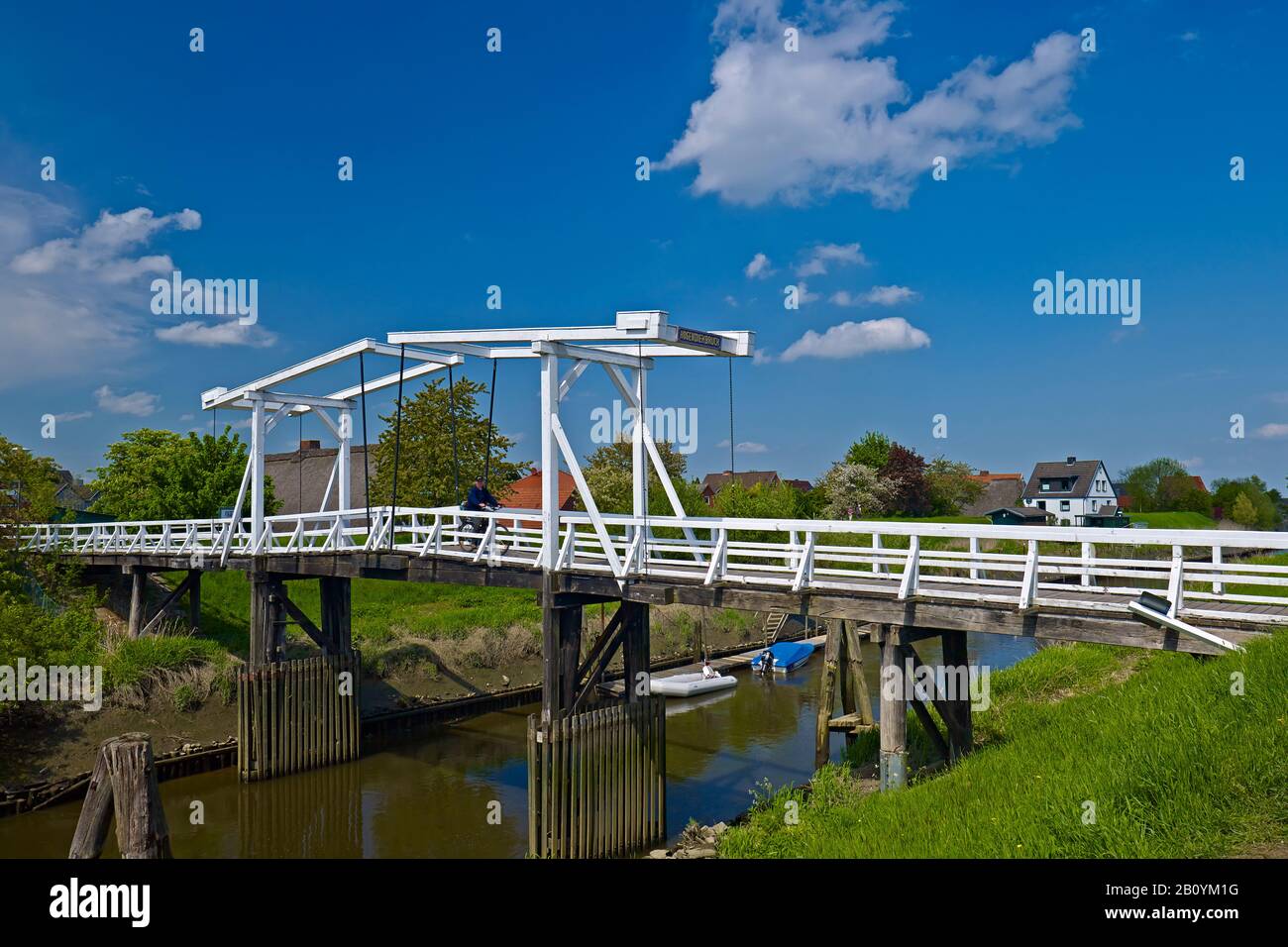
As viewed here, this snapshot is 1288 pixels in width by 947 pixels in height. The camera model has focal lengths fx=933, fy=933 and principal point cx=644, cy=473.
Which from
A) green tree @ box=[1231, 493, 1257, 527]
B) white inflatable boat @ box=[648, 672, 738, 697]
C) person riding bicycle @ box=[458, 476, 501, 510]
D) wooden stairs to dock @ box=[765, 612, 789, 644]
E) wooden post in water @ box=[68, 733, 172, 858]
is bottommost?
white inflatable boat @ box=[648, 672, 738, 697]

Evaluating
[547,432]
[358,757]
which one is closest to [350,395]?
[358,757]

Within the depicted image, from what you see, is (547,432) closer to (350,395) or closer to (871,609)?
(871,609)

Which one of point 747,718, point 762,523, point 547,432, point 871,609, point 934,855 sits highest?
point 547,432

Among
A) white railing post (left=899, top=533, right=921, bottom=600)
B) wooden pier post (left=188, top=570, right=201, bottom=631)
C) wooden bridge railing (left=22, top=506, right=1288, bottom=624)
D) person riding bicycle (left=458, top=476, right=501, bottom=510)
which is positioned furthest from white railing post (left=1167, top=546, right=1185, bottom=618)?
wooden pier post (left=188, top=570, right=201, bottom=631)

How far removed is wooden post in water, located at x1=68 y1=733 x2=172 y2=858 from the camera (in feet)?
23.8

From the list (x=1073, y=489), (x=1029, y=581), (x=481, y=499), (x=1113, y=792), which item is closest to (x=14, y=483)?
(x=481, y=499)

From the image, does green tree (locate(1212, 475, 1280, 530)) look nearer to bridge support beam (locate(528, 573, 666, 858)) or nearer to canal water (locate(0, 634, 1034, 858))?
canal water (locate(0, 634, 1034, 858))

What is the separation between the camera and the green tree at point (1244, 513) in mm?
65125

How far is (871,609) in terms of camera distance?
11195 mm

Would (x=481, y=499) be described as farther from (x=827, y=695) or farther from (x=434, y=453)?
(x=434, y=453)

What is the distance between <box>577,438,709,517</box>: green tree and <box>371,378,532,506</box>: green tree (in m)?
4.99

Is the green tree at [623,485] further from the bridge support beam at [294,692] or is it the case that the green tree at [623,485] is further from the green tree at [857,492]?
the bridge support beam at [294,692]

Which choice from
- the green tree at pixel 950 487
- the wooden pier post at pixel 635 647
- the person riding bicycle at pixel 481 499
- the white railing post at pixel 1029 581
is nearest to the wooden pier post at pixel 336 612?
the person riding bicycle at pixel 481 499
